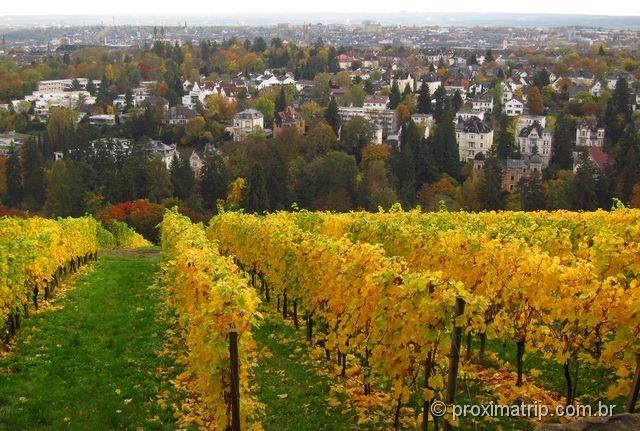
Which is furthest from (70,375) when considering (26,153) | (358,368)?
(26,153)

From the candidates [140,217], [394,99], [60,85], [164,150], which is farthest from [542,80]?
[60,85]

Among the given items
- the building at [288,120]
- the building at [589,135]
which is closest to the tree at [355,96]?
the building at [288,120]

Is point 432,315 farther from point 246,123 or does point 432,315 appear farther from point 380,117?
point 380,117

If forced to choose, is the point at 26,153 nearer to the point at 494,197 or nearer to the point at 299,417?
the point at 494,197

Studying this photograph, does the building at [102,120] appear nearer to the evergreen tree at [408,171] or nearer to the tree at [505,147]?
the evergreen tree at [408,171]

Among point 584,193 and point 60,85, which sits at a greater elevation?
point 60,85

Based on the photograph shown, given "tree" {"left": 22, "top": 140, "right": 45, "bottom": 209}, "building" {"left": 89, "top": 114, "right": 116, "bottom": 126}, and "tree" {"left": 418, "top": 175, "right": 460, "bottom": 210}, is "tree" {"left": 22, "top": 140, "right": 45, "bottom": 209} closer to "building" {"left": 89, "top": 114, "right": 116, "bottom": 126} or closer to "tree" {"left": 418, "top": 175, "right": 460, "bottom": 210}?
"building" {"left": 89, "top": 114, "right": 116, "bottom": 126}
